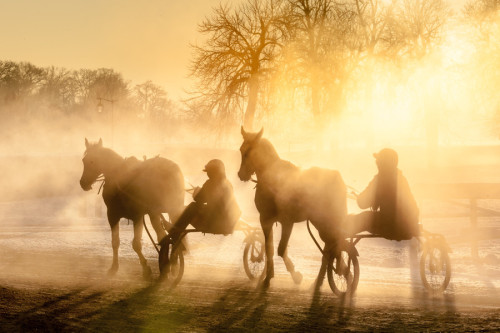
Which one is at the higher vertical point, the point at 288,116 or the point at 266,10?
the point at 266,10

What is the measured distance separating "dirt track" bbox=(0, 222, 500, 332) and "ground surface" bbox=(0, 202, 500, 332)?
0.04ft

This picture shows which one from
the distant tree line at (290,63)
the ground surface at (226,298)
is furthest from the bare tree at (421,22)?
the ground surface at (226,298)

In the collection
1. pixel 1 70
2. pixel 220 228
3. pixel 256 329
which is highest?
pixel 1 70

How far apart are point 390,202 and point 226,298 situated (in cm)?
268

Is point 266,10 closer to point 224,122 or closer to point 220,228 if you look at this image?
point 224,122

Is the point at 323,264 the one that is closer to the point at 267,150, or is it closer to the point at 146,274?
the point at 267,150

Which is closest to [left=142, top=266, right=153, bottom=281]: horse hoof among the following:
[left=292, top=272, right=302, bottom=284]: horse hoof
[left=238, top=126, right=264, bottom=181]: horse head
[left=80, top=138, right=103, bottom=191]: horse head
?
[left=80, top=138, right=103, bottom=191]: horse head

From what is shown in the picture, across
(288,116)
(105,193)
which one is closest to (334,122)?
(288,116)

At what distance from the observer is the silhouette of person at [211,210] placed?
1038 cm

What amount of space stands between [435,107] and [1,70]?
189ft

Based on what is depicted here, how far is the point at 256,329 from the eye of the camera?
738cm

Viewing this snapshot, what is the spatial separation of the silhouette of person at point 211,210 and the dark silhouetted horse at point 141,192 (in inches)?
42.7

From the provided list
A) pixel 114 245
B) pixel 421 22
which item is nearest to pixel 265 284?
pixel 114 245

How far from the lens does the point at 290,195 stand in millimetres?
9711
